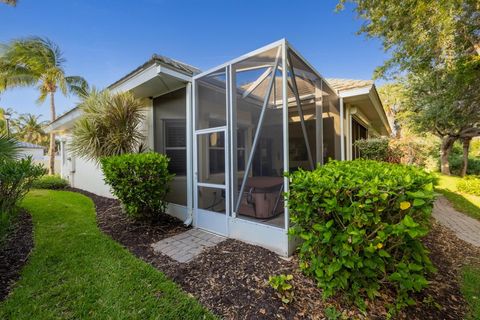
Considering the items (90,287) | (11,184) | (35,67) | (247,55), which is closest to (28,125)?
(35,67)

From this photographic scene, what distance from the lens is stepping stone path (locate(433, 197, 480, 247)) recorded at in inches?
179

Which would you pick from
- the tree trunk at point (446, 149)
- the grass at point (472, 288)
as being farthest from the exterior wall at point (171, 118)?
the tree trunk at point (446, 149)

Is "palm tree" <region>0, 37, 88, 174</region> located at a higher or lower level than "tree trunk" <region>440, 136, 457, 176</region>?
higher

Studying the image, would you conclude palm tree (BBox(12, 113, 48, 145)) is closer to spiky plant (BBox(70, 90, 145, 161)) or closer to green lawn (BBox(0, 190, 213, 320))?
spiky plant (BBox(70, 90, 145, 161))

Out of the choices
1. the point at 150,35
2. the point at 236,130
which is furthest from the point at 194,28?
the point at 236,130

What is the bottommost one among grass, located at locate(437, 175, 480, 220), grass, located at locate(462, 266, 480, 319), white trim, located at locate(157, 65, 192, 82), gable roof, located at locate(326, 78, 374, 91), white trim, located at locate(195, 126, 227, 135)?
grass, located at locate(462, 266, 480, 319)

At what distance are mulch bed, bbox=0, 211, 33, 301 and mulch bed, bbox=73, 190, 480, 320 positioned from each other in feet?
4.14

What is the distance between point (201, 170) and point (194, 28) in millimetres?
6391

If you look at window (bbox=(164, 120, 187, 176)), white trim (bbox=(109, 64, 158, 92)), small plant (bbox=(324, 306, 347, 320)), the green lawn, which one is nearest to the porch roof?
window (bbox=(164, 120, 187, 176))

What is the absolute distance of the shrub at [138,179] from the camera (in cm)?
432

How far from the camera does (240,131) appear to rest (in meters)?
3.98

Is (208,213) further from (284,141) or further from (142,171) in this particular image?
(284,141)

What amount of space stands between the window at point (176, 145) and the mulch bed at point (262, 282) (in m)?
1.60

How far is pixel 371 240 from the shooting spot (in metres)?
2.02
